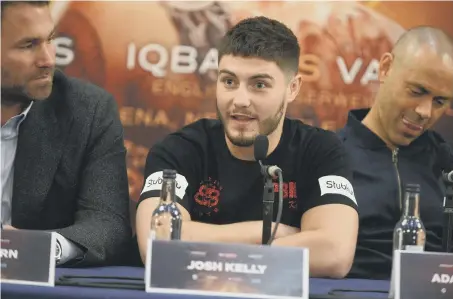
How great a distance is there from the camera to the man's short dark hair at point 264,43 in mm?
2357

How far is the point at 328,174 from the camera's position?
7.84ft

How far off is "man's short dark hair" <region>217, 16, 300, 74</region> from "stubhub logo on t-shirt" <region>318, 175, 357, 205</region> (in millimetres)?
349

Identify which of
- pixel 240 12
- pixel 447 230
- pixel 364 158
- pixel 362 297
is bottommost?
pixel 362 297

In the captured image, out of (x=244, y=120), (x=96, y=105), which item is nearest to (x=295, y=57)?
(x=244, y=120)

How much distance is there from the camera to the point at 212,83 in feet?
10.7

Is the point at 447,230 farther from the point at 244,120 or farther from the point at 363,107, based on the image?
the point at 363,107

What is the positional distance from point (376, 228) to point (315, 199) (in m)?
0.44

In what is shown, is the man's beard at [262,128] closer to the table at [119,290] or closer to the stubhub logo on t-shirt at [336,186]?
the stubhub logo on t-shirt at [336,186]

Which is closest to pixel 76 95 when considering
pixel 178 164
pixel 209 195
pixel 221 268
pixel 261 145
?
pixel 178 164

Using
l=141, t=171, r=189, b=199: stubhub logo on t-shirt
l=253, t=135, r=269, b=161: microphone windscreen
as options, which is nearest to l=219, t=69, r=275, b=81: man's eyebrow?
l=141, t=171, r=189, b=199: stubhub logo on t-shirt

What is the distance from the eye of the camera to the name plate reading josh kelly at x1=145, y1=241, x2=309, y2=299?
164cm

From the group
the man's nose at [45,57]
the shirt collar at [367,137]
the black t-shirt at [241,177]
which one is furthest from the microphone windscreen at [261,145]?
the shirt collar at [367,137]

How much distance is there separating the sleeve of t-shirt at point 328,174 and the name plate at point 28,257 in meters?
0.87

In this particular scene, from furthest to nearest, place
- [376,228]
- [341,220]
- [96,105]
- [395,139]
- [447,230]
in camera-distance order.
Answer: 1. [395,139]
2. [376,228]
3. [96,105]
4. [341,220]
5. [447,230]
